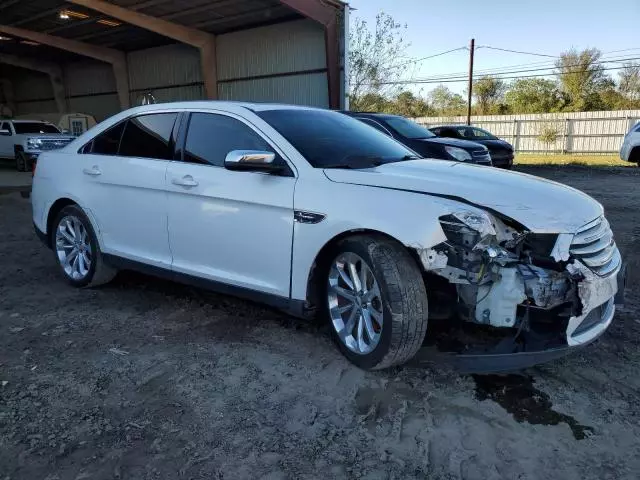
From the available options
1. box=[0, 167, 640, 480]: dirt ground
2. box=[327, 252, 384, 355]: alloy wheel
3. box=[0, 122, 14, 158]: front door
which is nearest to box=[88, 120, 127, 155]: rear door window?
box=[0, 167, 640, 480]: dirt ground

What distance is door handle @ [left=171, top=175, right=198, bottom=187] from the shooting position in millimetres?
3945

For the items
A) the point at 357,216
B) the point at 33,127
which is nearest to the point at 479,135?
the point at 33,127

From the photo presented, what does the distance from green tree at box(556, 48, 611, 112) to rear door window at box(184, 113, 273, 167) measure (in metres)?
42.7

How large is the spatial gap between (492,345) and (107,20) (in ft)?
72.6

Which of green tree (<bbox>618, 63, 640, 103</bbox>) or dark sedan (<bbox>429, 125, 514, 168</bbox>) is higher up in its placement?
green tree (<bbox>618, 63, 640, 103</bbox>)

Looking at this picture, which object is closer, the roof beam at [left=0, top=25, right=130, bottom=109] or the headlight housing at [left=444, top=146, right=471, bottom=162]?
the headlight housing at [left=444, top=146, right=471, bottom=162]

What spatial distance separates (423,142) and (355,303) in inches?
283

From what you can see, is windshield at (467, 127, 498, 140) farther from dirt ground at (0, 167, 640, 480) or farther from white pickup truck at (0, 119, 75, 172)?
dirt ground at (0, 167, 640, 480)

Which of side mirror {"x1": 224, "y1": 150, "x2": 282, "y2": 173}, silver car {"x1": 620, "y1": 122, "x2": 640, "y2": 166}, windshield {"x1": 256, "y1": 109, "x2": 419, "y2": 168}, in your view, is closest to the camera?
side mirror {"x1": 224, "y1": 150, "x2": 282, "y2": 173}

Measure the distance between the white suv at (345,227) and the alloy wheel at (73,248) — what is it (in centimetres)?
21

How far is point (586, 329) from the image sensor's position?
3.03 metres

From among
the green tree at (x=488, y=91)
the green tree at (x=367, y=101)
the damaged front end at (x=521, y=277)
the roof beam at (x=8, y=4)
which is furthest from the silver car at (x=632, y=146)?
the green tree at (x=488, y=91)

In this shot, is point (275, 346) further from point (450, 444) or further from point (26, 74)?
point (26, 74)

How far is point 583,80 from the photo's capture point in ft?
137
